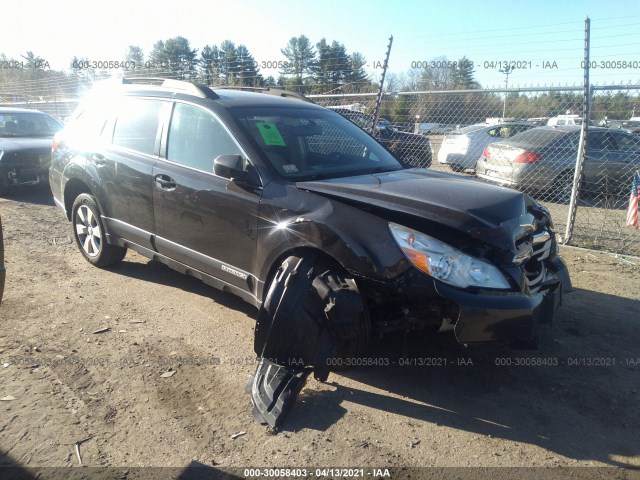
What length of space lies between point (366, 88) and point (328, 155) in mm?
6482

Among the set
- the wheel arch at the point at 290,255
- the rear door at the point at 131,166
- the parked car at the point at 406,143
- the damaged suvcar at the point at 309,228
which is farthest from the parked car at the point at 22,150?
the wheel arch at the point at 290,255

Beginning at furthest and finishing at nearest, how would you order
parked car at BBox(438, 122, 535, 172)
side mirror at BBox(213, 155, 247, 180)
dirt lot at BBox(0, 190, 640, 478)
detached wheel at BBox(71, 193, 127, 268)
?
parked car at BBox(438, 122, 535, 172) < detached wheel at BBox(71, 193, 127, 268) < side mirror at BBox(213, 155, 247, 180) < dirt lot at BBox(0, 190, 640, 478)

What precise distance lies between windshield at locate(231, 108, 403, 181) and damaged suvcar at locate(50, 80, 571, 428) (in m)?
0.02

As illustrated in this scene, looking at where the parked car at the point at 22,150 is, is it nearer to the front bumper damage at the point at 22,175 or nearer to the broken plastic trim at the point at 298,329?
the front bumper damage at the point at 22,175

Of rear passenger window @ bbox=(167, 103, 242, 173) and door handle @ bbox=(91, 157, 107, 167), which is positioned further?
door handle @ bbox=(91, 157, 107, 167)

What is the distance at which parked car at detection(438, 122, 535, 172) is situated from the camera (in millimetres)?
11836

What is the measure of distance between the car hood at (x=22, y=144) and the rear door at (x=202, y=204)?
238 inches

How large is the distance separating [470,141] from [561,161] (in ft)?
10.1

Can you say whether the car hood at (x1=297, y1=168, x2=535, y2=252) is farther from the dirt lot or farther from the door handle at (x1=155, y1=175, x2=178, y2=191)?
the door handle at (x1=155, y1=175, x2=178, y2=191)

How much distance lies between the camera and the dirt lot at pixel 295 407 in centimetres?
268

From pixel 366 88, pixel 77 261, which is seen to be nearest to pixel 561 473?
pixel 77 261

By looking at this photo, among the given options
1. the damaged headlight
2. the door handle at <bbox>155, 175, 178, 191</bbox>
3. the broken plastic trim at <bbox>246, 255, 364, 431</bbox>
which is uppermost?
the door handle at <bbox>155, 175, 178, 191</bbox>

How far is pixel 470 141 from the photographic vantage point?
471 inches

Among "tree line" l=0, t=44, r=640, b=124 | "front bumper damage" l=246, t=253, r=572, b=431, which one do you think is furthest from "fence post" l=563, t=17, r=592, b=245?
"front bumper damage" l=246, t=253, r=572, b=431
